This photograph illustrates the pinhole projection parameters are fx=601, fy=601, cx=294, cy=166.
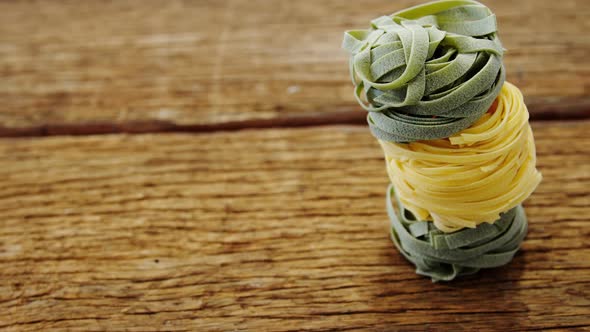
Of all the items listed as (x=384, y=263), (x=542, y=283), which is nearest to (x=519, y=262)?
(x=542, y=283)

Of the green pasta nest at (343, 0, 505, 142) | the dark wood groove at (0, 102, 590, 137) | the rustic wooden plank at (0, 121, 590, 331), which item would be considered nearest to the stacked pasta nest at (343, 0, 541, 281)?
the green pasta nest at (343, 0, 505, 142)

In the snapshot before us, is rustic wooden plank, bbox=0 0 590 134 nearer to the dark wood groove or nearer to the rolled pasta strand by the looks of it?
the dark wood groove

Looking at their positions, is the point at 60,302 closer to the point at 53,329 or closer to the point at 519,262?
the point at 53,329

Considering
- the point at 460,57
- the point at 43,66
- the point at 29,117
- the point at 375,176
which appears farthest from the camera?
the point at 43,66

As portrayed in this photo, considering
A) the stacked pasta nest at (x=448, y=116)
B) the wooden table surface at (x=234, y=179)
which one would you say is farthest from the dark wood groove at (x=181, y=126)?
the stacked pasta nest at (x=448, y=116)

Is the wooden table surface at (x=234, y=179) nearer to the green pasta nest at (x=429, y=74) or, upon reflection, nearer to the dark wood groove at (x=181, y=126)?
the dark wood groove at (x=181, y=126)

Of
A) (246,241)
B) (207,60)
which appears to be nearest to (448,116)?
(246,241)

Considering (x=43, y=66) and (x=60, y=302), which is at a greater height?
(x=43, y=66)
